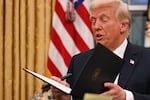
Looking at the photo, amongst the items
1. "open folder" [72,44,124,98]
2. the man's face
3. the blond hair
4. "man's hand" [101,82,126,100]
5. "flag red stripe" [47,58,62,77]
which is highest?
the blond hair

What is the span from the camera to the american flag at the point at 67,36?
3.22 m

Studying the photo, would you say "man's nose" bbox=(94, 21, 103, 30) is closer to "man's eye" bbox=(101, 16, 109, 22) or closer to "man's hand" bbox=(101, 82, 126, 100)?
"man's eye" bbox=(101, 16, 109, 22)

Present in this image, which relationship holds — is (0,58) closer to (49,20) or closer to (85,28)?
(49,20)

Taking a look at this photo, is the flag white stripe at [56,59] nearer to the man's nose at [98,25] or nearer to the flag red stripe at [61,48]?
the flag red stripe at [61,48]

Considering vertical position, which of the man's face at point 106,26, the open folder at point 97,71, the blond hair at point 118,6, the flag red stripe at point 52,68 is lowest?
the flag red stripe at point 52,68

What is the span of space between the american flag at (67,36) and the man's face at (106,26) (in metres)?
1.08

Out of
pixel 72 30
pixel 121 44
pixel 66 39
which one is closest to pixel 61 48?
pixel 66 39

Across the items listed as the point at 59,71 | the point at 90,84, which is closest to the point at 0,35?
the point at 59,71

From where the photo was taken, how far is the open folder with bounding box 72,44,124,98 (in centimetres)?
150

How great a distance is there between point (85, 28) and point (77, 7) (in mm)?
209

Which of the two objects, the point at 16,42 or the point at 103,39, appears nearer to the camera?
the point at 103,39

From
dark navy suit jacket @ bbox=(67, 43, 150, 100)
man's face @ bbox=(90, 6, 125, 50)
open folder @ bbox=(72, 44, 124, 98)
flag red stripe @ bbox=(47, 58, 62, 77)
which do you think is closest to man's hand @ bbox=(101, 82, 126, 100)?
open folder @ bbox=(72, 44, 124, 98)

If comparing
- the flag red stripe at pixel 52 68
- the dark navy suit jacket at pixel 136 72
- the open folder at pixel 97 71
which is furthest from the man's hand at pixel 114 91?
the flag red stripe at pixel 52 68

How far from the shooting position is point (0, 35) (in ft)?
10.7
